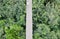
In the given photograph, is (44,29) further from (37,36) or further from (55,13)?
(55,13)

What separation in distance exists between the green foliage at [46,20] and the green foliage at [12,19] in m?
0.32

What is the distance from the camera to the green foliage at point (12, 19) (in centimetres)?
421

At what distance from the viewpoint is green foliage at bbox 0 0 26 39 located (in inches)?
166

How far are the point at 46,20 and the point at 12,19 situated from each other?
905mm

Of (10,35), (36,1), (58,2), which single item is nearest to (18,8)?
(36,1)

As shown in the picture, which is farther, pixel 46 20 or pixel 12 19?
pixel 12 19

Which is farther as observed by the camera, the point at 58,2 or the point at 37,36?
the point at 58,2

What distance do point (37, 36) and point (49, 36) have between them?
0.30 m

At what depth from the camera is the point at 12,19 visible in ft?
14.7

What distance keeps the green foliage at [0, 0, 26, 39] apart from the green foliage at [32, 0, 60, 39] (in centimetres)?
32

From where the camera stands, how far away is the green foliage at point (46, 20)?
4.18 metres

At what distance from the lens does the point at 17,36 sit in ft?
13.9

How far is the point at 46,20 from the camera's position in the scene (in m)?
4.34

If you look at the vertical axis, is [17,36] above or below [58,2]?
below
